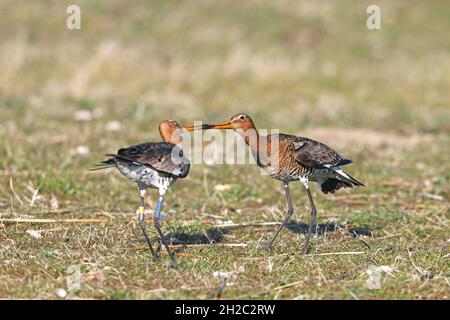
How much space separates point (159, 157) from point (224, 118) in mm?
7475

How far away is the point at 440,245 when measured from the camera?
22.2ft

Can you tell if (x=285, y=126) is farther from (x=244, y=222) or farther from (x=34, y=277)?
(x=34, y=277)

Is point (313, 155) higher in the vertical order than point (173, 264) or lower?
higher

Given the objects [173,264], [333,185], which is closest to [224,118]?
[333,185]

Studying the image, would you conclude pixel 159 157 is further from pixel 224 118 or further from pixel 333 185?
pixel 224 118

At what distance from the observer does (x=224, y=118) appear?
43.2 ft

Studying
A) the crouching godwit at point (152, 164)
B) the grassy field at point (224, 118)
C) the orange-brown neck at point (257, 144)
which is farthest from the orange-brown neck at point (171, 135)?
the grassy field at point (224, 118)

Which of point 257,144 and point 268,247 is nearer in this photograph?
point 268,247

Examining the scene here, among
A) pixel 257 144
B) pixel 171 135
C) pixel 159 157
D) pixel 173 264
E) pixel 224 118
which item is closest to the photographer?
pixel 173 264

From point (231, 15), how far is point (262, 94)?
299 inches

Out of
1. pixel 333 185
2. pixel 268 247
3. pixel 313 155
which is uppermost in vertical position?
pixel 313 155

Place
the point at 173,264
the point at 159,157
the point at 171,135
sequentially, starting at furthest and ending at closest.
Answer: the point at 171,135 → the point at 159,157 → the point at 173,264

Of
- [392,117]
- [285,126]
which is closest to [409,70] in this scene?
[392,117]

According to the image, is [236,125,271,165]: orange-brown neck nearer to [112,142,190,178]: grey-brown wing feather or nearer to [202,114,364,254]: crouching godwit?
[202,114,364,254]: crouching godwit
